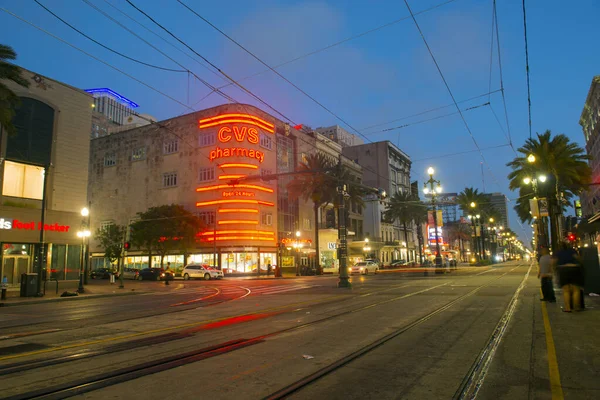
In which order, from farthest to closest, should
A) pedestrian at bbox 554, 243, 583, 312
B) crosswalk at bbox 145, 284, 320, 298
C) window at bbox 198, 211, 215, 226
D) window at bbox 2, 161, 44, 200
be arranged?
window at bbox 198, 211, 215, 226 < window at bbox 2, 161, 44, 200 < crosswalk at bbox 145, 284, 320, 298 < pedestrian at bbox 554, 243, 583, 312

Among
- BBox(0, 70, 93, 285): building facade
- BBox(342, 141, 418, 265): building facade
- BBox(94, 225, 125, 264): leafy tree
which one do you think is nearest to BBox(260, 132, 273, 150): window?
BBox(94, 225, 125, 264): leafy tree

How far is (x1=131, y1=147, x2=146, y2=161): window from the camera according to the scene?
217 feet

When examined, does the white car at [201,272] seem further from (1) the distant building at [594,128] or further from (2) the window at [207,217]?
(1) the distant building at [594,128]

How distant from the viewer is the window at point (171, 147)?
61812 mm

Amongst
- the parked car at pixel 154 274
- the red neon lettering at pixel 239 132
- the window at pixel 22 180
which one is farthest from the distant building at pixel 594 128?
the window at pixel 22 180

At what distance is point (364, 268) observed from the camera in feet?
161

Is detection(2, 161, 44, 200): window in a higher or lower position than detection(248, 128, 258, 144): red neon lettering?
lower

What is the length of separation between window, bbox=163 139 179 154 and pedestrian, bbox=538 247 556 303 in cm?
5514

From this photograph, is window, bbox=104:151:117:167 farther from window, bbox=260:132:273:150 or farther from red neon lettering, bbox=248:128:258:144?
red neon lettering, bbox=248:128:258:144

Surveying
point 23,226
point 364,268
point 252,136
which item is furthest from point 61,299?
point 252,136

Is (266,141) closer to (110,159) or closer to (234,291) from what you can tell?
(110,159)

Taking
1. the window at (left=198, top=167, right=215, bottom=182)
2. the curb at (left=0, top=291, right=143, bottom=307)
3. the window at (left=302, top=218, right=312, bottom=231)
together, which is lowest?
the curb at (left=0, top=291, right=143, bottom=307)

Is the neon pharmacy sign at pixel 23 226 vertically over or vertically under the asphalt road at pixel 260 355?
over

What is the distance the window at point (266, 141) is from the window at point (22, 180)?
3164 cm
